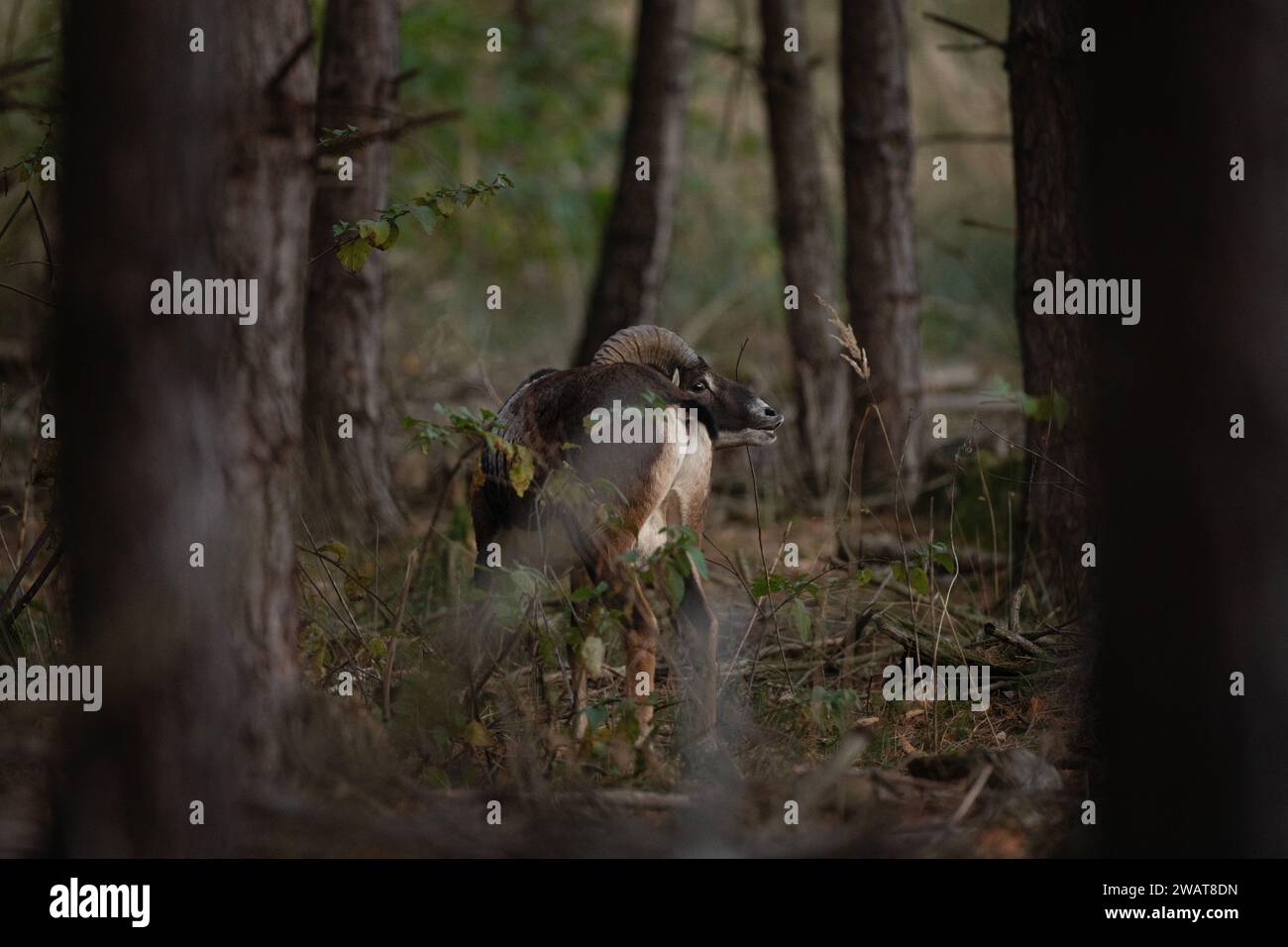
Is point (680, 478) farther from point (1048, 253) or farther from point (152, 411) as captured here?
point (152, 411)

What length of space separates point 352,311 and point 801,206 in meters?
4.95

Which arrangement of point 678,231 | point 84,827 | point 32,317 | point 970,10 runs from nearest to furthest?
point 84,827, point 32,317, point 678,231, point 970,10

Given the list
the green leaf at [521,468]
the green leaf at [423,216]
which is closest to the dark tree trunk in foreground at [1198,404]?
the green leaf at [521,468]

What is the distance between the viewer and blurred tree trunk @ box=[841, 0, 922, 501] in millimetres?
10648

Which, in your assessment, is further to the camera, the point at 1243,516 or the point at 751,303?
the point at 751,303

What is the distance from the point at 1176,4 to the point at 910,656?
3.71m

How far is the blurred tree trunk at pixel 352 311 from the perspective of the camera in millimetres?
9109

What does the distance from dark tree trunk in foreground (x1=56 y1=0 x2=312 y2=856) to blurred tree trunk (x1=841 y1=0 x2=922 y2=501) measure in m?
7.08

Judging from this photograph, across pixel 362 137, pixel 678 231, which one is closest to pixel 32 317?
pixel 362 137

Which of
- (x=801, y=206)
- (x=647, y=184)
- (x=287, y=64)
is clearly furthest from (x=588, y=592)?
(x=801, y=206)

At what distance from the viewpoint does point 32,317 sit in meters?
10.2

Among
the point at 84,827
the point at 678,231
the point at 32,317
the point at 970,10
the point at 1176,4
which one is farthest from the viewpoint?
the point at 970,10
